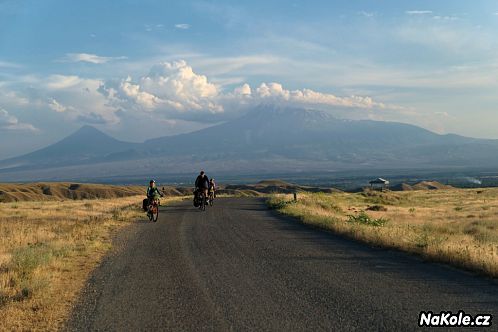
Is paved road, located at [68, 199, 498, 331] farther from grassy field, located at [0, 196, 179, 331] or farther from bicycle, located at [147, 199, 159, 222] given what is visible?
bicycle, located at [147, 199, 159, 222]

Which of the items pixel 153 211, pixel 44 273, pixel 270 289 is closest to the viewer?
pixel 270 289

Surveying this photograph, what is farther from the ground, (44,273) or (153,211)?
(153,211)

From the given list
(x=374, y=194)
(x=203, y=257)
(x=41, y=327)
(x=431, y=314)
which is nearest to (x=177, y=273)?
(x=203, y=257)

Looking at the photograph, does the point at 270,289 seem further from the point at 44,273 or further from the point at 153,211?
the point at 153,211

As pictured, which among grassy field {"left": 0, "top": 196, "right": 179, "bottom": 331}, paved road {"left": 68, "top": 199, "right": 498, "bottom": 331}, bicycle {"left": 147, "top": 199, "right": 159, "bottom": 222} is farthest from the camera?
bicycle {"left": 147, "top": 199, "right": 159, "bottom": 222}

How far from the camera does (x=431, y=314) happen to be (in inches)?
295

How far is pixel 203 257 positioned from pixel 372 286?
4965 millimetres

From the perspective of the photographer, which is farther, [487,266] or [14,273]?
[14,273]

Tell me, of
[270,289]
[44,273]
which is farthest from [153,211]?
[270,289]

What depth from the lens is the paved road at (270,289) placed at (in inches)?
298

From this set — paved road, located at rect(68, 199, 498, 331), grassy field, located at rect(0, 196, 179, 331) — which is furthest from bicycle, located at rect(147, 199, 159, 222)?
paved road, located at rect(68, 199, 498, 331)

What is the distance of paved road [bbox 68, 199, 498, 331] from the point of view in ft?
24.8

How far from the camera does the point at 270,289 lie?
9367 mm

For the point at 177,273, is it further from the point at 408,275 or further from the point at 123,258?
the point at 408,275
